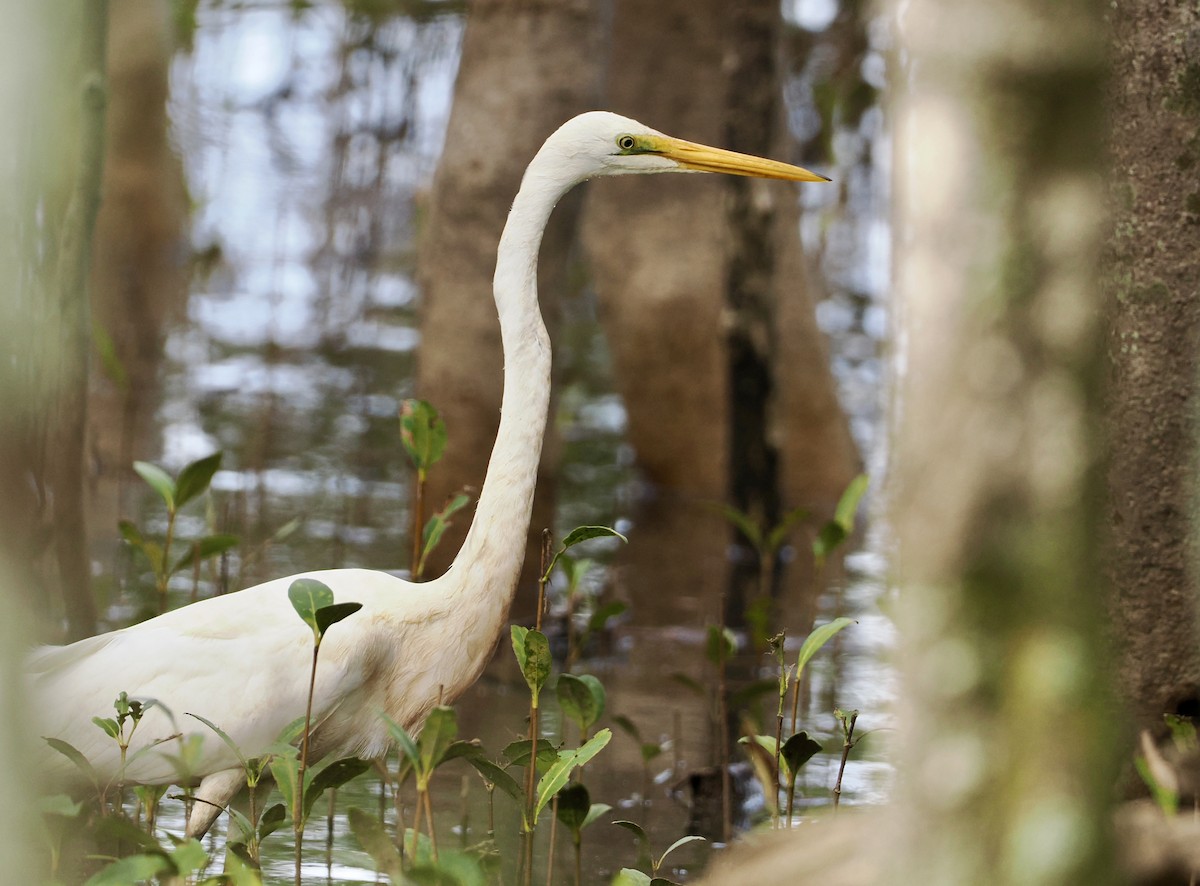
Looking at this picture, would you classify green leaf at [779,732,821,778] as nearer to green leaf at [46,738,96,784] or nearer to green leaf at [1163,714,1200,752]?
green leaf at [1163,714,1200,752]

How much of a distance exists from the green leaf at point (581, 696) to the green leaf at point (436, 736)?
546mm

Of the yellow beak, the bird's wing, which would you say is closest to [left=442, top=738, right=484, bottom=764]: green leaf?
the bird's wing

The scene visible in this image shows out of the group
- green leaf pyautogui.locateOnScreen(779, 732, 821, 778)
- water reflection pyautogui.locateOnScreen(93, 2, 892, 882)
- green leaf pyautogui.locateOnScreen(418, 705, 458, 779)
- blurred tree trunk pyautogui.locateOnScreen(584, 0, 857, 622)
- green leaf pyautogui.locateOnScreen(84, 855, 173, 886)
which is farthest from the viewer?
blurred tree trunk pyautogui.locateOnScreen(584, 0, 857, 622)

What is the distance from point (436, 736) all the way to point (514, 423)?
0.93m

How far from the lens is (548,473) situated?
6.80m

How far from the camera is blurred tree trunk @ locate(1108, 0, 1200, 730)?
10.00ft

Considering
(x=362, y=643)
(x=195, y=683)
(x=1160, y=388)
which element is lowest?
(x=195, y=683)

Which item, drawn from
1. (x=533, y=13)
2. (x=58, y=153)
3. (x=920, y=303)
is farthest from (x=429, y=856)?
(x=533, y=13)

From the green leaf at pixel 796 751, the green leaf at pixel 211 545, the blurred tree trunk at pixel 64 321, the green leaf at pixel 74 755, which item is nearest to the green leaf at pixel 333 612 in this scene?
the green leaf at pixel 74 755

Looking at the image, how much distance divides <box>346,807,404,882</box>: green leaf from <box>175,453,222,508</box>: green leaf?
165 centimetres

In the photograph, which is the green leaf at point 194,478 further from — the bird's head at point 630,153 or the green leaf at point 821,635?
the green leaf at point 821,635

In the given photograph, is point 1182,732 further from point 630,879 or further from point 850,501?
point 850,501

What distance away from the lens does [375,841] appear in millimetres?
2682

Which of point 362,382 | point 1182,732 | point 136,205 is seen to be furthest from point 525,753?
point 362,382
